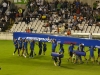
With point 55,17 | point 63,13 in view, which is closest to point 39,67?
point 55,17

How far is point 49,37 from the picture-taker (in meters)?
30.2

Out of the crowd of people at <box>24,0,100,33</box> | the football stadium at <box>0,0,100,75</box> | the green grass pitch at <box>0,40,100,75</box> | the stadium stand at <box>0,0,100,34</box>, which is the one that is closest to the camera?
the green grass pitch at <box>0,40,100,75</box>

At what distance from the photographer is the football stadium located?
2696cm

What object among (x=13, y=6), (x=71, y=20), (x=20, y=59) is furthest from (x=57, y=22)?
(x=20, y=59)

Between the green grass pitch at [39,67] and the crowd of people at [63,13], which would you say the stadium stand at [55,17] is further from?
the green grass pitch at [39,67]

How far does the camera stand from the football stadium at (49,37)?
2696cm

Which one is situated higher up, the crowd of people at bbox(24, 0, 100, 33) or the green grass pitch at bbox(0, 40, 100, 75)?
the crowd of people at bbox(24, 0, 100, 33)

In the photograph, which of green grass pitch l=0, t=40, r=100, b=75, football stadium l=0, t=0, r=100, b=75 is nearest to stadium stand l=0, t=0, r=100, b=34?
football stadium l=0, t=0, r=100, b=75

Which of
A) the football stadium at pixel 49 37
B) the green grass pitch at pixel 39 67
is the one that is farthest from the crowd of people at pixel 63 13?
the green grass pitch at pixel 39 67

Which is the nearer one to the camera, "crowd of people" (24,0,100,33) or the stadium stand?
the stadium stand

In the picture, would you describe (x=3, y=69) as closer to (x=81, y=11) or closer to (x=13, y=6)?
(x=81, y=11)

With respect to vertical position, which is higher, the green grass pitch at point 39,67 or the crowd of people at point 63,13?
the crowd of people at point 63,13

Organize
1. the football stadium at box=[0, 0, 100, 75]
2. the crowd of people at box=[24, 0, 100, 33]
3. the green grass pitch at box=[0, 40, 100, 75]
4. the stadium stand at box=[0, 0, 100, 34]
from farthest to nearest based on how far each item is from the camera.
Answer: the crowd of people at box=[24, 0, 100, 33]
the stadium stand at box=[0, 0, 100, 34]
the football stadium at box=[0, 0, 100, 75]
the green grass pitch at box=[0, 40, 100, 75]

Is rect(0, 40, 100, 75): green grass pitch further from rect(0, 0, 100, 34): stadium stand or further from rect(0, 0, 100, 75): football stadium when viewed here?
rect(0, 0, 100, 34): stadium stand
